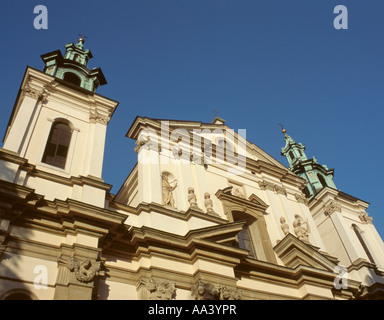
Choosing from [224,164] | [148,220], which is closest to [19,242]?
[148,220]

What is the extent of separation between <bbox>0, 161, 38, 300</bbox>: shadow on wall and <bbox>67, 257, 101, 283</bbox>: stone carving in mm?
910

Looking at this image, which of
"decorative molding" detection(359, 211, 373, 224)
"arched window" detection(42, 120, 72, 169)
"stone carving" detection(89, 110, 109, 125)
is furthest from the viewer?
"decorative molding" detection(359, 211, 373, 224)

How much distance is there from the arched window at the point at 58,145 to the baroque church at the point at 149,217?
47 mm

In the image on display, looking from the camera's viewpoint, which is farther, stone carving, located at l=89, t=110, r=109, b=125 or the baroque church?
stone carving, located at l=89, t=110, r=109, b=125

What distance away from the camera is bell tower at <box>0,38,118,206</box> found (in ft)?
36.8

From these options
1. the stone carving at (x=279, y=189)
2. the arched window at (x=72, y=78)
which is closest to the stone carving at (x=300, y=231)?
the stone carving at (x=279, y=189)

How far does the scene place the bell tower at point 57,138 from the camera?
36.8 feet

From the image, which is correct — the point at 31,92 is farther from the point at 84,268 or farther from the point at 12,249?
the point at 84,268

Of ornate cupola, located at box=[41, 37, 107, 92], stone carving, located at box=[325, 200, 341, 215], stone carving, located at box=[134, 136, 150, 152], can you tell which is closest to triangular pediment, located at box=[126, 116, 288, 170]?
stone carving, located at box=[134, 136, 150, 152]

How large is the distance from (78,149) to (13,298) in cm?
584

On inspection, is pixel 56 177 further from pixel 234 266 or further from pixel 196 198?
pixel 234 266

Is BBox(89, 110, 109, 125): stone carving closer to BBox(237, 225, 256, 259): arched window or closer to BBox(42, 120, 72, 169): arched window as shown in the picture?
BBox(42, 120, 72, 169): arched window

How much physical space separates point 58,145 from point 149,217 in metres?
4.20

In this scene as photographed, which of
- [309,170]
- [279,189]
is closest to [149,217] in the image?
[279,189]
